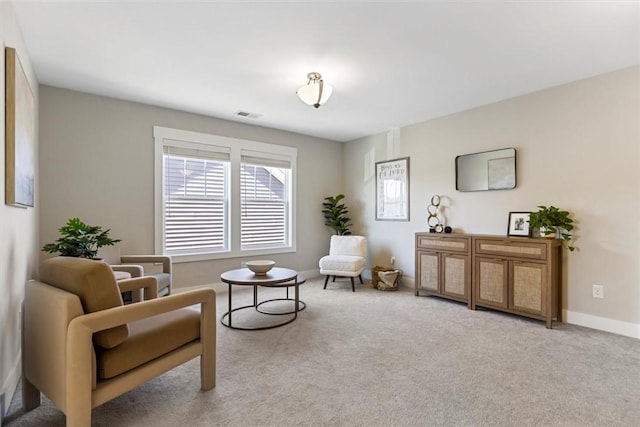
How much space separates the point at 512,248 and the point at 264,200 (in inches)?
131

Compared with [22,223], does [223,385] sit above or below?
below

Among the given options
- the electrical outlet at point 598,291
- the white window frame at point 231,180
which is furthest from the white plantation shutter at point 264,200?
the electrical outlet at point 598,291

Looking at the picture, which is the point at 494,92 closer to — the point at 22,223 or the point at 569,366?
the point at 569,366

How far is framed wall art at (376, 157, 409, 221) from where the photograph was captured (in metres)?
4.88

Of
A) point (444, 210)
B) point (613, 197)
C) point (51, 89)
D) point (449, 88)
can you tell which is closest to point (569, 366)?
point (613, 197)

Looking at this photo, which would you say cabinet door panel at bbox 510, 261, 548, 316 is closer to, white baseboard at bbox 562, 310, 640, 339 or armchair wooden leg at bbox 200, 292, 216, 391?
white baseboard at bbox 562, 310, 640, 339

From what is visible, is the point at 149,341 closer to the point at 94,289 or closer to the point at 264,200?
the point at 94,289

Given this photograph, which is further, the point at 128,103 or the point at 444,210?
the point at 444,210

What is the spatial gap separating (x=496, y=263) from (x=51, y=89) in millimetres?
5006

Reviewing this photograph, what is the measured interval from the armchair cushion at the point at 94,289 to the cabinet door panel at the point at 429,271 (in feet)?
11.3

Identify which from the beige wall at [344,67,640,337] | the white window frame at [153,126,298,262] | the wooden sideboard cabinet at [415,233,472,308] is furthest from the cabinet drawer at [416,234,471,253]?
the white window frame at [153,126,298,262]

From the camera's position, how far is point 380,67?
9.61ft

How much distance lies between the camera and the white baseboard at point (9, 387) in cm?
170

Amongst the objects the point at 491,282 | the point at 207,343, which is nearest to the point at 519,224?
the point at 491,282
